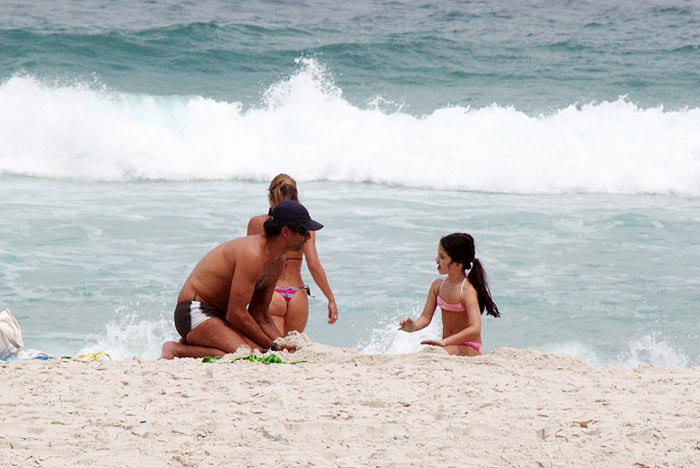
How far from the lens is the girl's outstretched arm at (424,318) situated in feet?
19.4

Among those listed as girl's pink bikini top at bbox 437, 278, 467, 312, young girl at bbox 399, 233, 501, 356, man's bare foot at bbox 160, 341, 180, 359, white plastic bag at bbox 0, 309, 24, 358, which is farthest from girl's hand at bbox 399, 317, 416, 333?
white plastic bag at bbox 0, 309, 24, 358

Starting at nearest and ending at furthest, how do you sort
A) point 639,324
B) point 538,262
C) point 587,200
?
1. point 639,324
2. point 538,262
3. point 587,200

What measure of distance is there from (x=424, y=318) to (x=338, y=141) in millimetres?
11384

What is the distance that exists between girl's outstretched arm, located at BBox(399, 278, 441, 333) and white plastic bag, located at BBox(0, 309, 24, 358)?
93.7 inches

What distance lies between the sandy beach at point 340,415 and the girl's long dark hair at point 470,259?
73 centimetres

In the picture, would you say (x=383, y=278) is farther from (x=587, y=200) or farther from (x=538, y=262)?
(x=587, y=200)

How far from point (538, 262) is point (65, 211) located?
237 inches

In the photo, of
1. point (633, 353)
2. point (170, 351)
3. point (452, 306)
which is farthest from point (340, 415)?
point (633, 353)

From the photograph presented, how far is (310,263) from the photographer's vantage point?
6.71m

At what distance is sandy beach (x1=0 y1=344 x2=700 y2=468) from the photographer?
3.76 m

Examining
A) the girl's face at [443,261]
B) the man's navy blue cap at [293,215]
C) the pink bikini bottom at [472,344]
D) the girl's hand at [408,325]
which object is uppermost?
the man's navy blue cap at [293,215]

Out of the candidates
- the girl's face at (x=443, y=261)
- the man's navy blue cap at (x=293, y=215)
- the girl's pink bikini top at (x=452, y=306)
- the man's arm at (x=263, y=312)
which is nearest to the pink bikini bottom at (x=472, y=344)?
the girl's pink bikini top at (x=452, y=306)

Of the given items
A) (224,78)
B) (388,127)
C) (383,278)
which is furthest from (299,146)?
(383,278)

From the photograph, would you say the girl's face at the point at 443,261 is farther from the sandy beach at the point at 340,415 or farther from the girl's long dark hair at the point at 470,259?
the sandy beach at the point at 340,415
